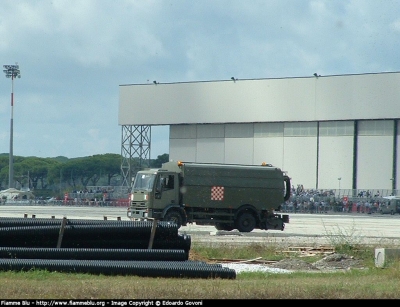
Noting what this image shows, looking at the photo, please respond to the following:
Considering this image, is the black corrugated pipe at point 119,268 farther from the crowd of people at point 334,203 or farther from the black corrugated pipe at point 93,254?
the crowd of people at point 334,203

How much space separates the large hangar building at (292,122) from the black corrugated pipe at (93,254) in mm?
55975

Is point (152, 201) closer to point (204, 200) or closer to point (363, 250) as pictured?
point (204, 200)

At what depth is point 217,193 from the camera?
32.7 m

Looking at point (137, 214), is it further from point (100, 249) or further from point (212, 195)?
point (100, 249)

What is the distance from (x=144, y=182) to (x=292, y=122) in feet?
144

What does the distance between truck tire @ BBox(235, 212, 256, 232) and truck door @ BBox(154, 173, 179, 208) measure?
269 cm

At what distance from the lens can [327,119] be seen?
73.1 m

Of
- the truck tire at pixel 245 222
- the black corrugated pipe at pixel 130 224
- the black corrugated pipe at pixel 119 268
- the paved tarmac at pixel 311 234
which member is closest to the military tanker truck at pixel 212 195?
the truck tire at pixel 245 222

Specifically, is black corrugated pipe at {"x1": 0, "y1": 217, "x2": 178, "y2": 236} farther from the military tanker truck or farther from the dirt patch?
the military tanker truck

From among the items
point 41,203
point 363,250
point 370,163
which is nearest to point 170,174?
point 363,250

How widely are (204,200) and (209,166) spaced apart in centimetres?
135

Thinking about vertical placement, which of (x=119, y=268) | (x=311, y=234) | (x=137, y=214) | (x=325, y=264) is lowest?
(x=311, y=234)

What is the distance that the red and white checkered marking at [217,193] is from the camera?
32625 mm

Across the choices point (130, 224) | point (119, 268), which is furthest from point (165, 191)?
point (119, 268)
